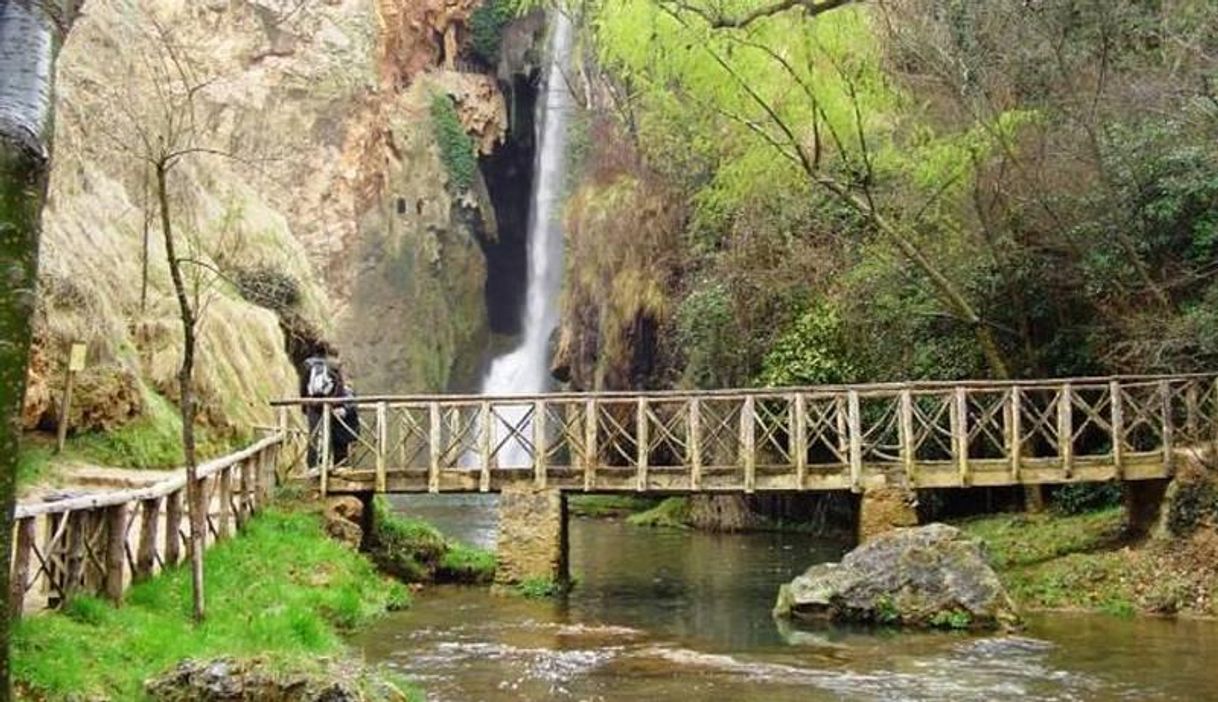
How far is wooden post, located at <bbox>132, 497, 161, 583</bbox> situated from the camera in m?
10.8

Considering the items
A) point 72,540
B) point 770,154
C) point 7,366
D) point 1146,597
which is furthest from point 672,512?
point 7,366

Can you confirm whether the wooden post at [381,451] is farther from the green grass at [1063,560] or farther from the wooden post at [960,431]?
the green grass at [1063,560]

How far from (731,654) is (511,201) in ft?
121

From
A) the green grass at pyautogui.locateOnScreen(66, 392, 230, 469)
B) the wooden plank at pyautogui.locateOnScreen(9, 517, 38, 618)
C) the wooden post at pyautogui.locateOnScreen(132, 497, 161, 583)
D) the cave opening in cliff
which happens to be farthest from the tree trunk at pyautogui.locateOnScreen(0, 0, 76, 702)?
the cave opening in cliff

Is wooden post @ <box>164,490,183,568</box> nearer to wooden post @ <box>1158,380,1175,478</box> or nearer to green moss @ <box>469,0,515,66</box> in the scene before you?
wooden post @ <box>1158,380,1175,478</box>

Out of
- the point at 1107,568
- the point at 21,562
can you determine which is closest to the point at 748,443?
the point at 1107,568

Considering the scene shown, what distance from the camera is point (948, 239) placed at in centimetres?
2197

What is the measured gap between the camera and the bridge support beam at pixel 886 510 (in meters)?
17.2

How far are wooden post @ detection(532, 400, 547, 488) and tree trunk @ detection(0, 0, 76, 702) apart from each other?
1309cm

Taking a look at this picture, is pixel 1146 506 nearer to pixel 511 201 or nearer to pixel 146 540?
pixel 146 540

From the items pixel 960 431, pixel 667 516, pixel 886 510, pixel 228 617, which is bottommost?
pixel 667 516

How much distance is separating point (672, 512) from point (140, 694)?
20234 millimetres

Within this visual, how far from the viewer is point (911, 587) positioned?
47.1 feet

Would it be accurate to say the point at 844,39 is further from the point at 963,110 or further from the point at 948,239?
the point at 948,239
